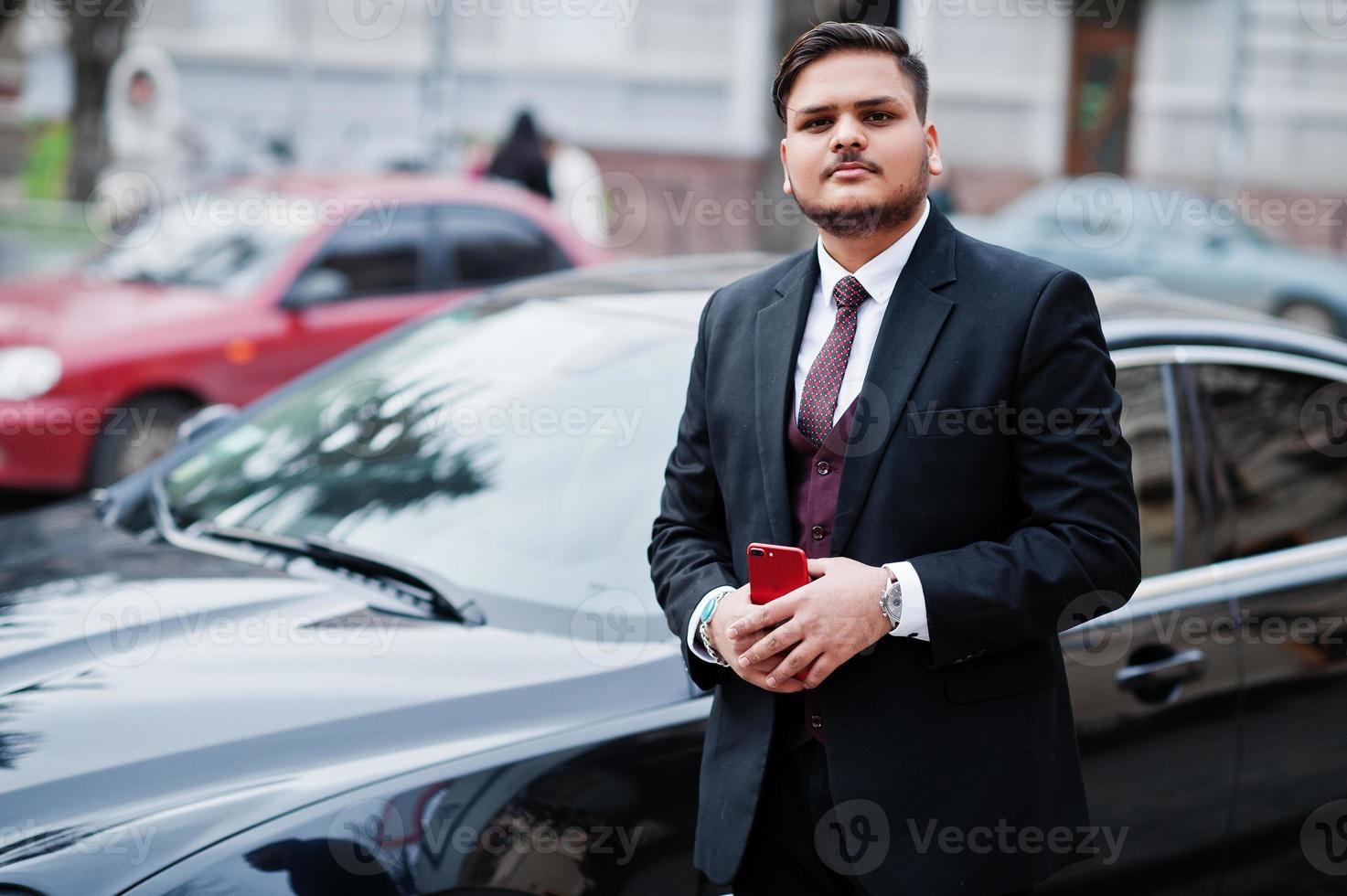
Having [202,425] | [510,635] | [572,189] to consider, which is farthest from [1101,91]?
[510,635]

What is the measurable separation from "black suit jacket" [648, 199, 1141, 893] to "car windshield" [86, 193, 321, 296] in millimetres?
6138

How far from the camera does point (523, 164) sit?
12.2m

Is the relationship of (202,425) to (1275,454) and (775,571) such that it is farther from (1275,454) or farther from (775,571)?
(1275,454)

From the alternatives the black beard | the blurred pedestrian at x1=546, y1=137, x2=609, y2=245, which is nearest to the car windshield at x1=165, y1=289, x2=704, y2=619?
the black beard

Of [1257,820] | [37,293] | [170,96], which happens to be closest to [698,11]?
[170,96]

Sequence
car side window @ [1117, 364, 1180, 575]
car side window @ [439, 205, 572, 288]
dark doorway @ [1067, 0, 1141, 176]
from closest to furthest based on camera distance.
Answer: car side window @ [1117, 364, 1180, 575], car side window @ [439, 205, 572, 288], dark doorway @ [1067, 0, 1141, 176]

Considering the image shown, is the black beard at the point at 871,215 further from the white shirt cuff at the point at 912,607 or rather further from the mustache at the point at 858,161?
the white shirt cuff at the point at 912,607

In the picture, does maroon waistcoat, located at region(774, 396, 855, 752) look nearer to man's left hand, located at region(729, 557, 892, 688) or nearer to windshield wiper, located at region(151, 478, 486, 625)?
man's left hand, located at region(729, 557, 892, 688)

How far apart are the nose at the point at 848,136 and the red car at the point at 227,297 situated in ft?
18.5

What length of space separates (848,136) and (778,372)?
0.35 metres

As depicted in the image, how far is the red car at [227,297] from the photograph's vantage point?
6.92 metres

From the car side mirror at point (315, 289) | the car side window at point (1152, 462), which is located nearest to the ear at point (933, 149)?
the car side window at point (1152, 462)

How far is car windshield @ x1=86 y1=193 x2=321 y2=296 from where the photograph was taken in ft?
25.8

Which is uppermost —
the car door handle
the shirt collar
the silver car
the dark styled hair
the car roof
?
the dark styled hair
